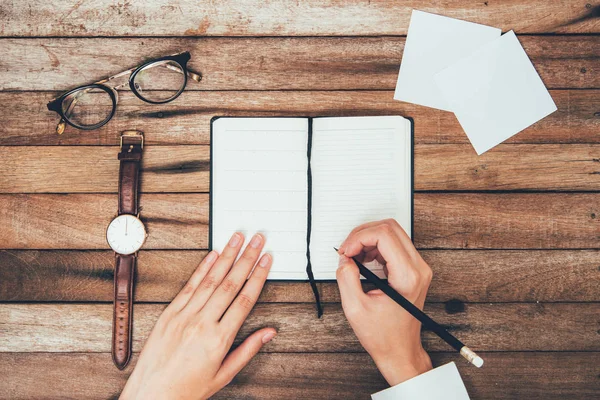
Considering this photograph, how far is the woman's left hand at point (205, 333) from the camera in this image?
1240 mm

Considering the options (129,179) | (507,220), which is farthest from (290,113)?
(507,220)

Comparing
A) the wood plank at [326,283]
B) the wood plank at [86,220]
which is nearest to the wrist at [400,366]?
the wood plank at [326,283]

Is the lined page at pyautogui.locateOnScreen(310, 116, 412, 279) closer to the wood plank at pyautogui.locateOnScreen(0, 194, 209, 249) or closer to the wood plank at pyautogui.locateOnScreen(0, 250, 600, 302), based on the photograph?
the wood plank at pyautogui.locateOnScreen(0, 250, 600, 302)

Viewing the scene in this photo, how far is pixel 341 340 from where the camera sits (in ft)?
4.41

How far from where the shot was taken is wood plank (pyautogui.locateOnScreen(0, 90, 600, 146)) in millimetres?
1350

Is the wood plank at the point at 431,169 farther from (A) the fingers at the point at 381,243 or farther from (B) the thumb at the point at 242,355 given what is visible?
(B) the thumb at the point at 242,355

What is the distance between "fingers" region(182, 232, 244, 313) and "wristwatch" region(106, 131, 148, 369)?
0.59 feet

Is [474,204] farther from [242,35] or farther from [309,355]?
[242,35]

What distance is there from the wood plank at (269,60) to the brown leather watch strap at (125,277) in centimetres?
28

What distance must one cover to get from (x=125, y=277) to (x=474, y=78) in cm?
112

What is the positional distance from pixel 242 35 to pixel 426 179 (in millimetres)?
666

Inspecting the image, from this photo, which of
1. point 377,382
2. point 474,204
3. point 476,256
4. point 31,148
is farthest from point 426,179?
point 31,148

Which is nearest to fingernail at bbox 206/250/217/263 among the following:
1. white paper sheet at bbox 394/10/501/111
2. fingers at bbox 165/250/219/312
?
fingers at bbox 165/250/219/312

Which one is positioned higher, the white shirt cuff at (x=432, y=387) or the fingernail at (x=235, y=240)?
the fingernail at (x=235, y=240)
